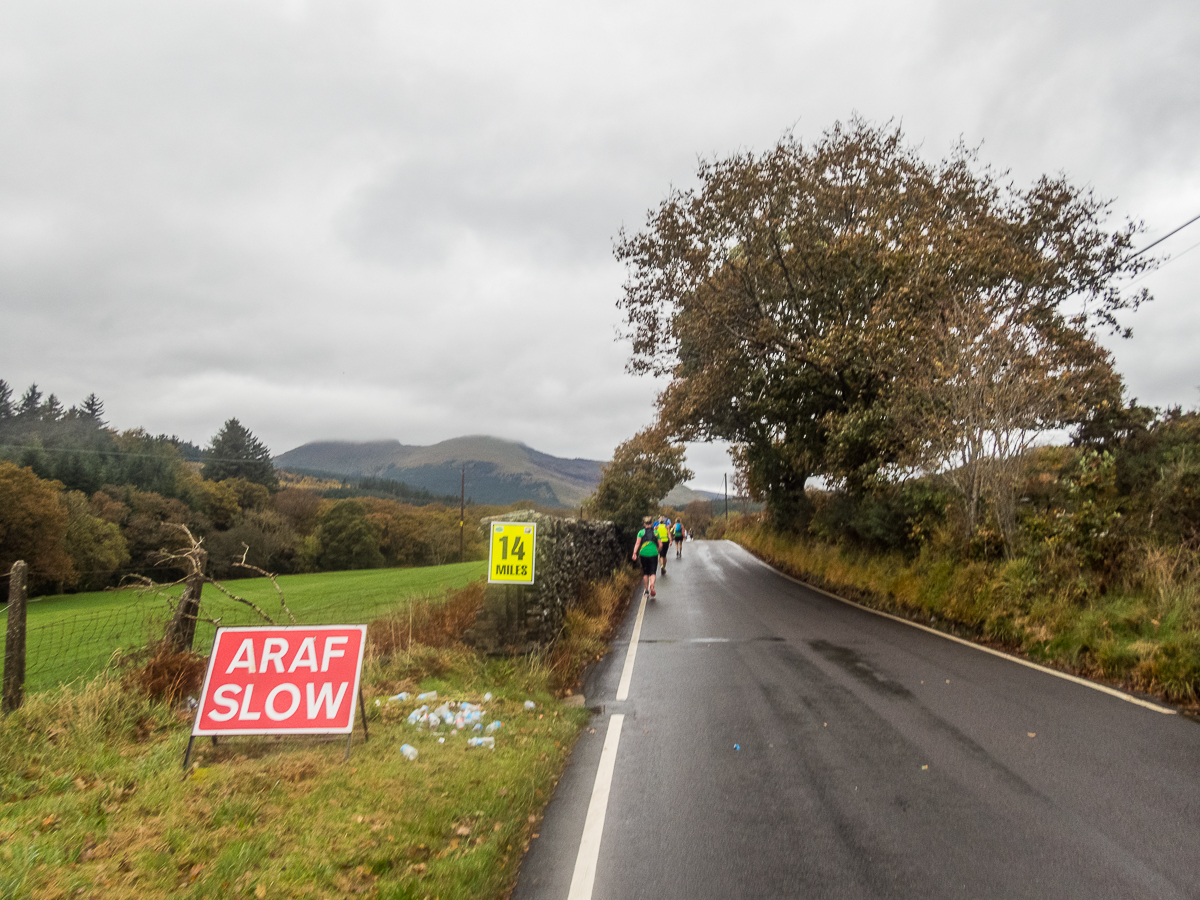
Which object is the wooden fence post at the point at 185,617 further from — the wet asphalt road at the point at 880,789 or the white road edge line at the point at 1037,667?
the white road edge line at the point at 1037,667

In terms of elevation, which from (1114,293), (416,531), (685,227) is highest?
(685,227)

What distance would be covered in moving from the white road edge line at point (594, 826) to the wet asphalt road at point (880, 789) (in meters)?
0.05

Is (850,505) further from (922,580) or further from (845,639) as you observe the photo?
(845,639)

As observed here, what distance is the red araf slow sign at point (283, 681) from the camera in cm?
552

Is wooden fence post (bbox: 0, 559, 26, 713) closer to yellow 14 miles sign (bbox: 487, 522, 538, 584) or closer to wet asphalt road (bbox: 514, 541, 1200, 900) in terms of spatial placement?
wet asphalt road (bbox: 514, 541, 1200, 900)

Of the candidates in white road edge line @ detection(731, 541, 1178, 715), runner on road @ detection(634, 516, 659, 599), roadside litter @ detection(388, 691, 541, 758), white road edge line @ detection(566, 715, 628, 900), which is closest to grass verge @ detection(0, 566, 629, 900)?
roadside litter @ detection(388, 691, 541, 758)

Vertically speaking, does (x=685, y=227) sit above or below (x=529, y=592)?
above

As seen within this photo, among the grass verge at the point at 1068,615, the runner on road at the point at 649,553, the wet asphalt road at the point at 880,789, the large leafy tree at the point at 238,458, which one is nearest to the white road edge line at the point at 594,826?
the wet asphalt road at the point at 880,789

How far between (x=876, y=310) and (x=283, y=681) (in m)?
13.2

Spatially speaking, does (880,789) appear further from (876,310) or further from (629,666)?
(876,310)

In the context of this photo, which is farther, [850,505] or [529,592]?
[850,505]

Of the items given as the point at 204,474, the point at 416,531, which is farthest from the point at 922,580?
the point at 204,474

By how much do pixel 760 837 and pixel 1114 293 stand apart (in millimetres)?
20550

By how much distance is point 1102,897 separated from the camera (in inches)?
140
